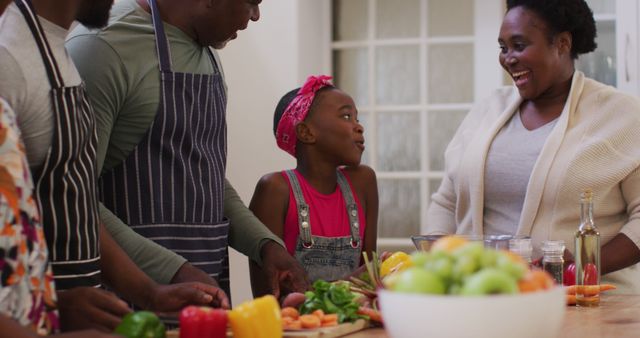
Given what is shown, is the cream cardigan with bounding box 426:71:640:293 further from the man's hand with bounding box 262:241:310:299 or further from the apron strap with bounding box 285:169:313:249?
the man's hand with bounding box 262:241:310:299

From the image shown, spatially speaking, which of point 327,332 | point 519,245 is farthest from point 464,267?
point 519,245

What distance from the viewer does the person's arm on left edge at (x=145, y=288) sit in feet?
5.63

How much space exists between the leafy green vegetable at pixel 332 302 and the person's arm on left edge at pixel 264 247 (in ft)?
1.06

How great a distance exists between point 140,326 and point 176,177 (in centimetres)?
73

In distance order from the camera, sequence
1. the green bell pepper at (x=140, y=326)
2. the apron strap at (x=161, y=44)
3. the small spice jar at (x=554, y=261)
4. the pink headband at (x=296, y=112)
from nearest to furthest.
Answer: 1. the green bell pepper at (x=140, y=326)
2. the apron strap at (x=161, y=44)
3. the small spice jar at (x=554, y=261)
4. the pink headband at (x=296, y=112)

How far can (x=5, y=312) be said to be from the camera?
1232 millimetres

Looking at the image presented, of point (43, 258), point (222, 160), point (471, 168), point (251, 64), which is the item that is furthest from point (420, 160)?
point (43, 258)

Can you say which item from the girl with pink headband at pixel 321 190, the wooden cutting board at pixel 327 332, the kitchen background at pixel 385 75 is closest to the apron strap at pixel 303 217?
the girl with pink headband at pixel 321 190

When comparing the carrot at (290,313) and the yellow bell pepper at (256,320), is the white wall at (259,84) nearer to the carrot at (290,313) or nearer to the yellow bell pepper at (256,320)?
the carrot at (290,313)

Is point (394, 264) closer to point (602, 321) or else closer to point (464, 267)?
point (602, 321)

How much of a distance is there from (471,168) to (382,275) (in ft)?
2.90

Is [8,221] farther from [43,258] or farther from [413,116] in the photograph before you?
[413,116]

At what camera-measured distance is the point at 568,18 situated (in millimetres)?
2939

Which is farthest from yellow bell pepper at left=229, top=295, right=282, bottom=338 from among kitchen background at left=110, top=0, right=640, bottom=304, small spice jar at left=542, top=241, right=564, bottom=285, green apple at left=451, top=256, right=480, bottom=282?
kitchen background at left=110, top=0, right=640, bottom=304
